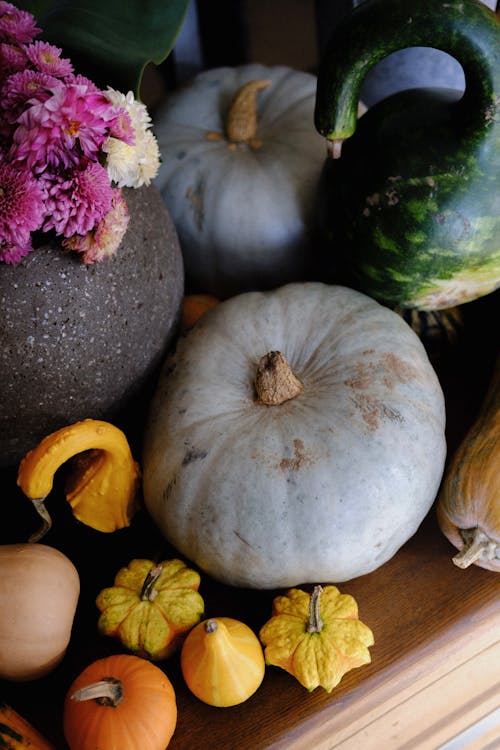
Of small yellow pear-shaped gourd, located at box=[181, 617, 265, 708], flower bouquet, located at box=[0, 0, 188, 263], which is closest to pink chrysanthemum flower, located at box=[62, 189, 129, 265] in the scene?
flower bouquet, located at box=[0, 0, 188, 263]

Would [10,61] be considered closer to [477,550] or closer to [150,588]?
[150,588]

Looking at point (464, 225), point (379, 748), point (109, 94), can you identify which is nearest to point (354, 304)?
point (464, 225)

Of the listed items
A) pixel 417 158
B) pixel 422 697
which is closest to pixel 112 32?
pixel 417 158

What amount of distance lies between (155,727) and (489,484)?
354mm

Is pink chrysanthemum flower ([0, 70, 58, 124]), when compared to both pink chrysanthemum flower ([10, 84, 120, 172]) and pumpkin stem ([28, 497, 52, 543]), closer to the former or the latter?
pink chrysanthemum flower ([10, 84, 120, 172])

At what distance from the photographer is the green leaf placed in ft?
2.35

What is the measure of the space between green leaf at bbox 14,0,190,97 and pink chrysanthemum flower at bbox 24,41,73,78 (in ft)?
0.29

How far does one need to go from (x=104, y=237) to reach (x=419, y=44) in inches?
13.7

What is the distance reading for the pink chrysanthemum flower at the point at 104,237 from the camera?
2.06 ft

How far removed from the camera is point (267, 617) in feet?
2.27

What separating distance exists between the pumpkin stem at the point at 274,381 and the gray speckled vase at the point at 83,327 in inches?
5.1

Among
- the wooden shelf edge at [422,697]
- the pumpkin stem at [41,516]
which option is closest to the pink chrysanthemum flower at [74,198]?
the pumpkin stem at [41,516]

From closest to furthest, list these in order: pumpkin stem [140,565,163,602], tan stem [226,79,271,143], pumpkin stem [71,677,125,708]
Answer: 1. pumpkin stem [71,677,125,708]
2. pumpkin stem [140,565,163,602]
3. tan stem [226,79,271,143]

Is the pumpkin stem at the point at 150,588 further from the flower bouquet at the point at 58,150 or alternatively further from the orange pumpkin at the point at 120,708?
the flower bouquet at the point at 58,150
